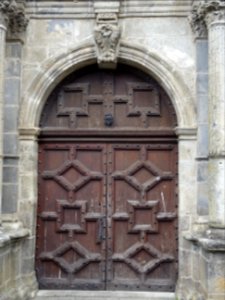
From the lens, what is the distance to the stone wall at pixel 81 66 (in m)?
5.14

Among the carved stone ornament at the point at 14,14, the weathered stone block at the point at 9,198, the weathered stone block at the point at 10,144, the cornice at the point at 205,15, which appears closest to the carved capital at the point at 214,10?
the cornice at the point at 205,15

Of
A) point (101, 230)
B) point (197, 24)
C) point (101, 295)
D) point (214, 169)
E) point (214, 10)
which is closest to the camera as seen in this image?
point (214, 169)

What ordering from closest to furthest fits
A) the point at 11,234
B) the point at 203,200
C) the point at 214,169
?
the point at 214,169 → the point at 11,234 → the point at 203,200

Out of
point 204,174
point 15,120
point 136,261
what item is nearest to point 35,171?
point 15,120

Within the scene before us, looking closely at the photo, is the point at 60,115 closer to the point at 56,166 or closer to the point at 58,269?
the point at 56,166

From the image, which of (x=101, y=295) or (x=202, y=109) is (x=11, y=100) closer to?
(x=202, y=109)

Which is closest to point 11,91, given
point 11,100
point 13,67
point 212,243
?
point 11,100

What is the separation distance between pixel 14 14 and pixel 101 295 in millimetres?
3476

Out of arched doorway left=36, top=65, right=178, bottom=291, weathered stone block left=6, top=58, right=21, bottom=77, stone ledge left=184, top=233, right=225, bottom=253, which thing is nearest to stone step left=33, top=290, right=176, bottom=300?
arched doorway left=36, top=65, right=178, bottom=291

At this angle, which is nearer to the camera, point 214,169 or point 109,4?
point 214,169

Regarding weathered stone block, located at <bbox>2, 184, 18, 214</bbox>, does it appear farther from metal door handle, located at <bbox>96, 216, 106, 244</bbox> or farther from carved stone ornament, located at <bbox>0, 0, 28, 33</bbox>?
carved stone ornament, located at <bbox>0, 0, 28, 33</bbox>

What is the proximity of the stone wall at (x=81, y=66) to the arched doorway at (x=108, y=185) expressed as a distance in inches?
9.1

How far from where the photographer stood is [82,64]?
216 inches

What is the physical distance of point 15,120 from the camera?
5.32 meters
